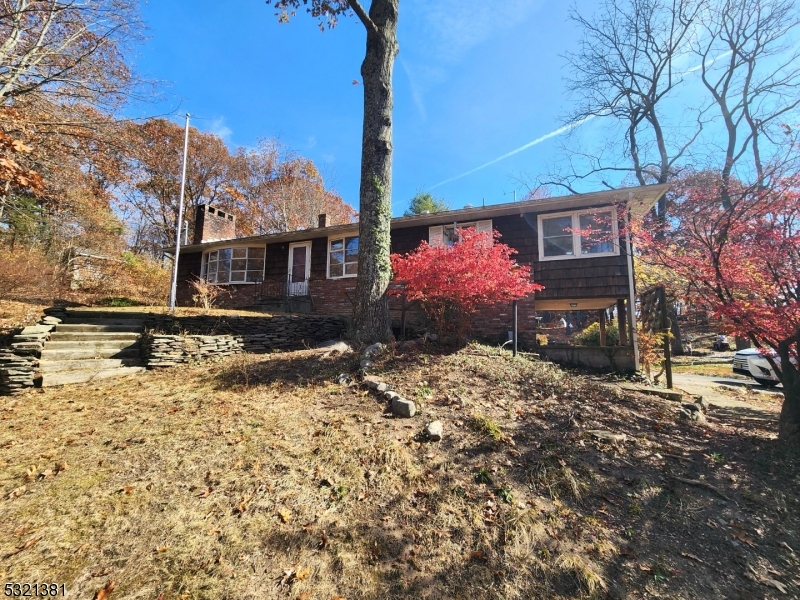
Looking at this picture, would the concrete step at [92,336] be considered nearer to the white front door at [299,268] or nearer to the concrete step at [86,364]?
the concrete step at [86,364]

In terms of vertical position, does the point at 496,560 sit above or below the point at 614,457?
below

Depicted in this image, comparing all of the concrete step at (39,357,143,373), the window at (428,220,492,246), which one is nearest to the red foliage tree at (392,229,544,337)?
the window at (428,220,492,246)

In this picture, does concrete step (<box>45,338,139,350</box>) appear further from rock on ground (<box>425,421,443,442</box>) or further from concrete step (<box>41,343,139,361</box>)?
rock on ground (<box>425,421,443,442</box>)

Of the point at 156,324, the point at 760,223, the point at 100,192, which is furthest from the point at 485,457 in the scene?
the point at 100,192

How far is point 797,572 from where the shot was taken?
225cm

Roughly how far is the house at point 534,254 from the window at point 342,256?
4 cm

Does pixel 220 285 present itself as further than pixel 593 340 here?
Yes

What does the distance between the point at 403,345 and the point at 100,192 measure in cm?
1952

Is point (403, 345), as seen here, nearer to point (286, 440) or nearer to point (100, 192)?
point (286, 440)

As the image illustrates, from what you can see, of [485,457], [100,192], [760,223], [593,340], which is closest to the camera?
[485,457]

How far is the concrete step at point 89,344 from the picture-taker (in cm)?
599

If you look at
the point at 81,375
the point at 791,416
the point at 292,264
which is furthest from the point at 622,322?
the point at 81,375

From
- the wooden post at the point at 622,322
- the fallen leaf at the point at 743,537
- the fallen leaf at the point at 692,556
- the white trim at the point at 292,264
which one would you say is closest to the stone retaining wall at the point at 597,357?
the wooden post at the point at 622,322

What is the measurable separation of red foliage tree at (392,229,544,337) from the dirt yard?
2.45 metres
